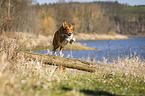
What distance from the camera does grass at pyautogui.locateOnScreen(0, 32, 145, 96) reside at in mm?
3861

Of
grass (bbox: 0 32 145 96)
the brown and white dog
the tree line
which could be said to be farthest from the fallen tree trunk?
the tree line

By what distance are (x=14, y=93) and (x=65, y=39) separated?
A: 16.2ft

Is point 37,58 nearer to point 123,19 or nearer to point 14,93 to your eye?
point 14,93

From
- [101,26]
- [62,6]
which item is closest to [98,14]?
[101,26]

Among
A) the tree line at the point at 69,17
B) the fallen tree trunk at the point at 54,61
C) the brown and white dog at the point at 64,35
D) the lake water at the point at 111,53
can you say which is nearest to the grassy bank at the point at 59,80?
the fallen tree trunk at the point at 54,61

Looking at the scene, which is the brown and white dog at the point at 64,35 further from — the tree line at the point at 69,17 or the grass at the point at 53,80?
the tree line at the point at 69,17

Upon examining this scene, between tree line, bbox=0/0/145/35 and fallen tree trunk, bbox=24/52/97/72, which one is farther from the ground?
tree line, bbox=0/0/145/35

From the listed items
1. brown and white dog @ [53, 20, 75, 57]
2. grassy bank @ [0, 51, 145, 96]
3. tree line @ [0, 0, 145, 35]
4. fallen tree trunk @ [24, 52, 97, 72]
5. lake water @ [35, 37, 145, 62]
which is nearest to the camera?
grassy bank @ [0, 51, 145, 96]

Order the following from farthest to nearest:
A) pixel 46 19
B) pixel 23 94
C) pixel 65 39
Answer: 1. pixel 46 19
2. pixel 65 39
3. pixel 23 94

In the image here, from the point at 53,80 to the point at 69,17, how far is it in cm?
4977

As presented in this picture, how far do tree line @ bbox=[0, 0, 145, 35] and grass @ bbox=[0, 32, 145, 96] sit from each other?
11.3ft

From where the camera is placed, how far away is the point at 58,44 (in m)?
8.66

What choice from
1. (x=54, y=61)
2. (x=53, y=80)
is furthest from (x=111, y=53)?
(x=53, y=80)

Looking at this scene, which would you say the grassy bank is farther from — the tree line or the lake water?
the tree line
